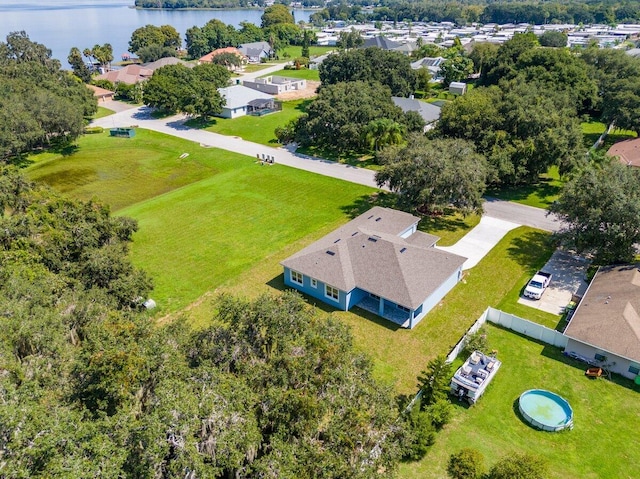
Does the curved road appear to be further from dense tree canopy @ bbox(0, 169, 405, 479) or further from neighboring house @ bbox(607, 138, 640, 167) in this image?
dense tree canopy @ bbox(0, 169, 405, 479)

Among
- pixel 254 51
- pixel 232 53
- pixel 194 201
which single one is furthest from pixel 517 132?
pixel 254 51

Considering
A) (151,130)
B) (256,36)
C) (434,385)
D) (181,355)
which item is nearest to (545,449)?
(434,385)

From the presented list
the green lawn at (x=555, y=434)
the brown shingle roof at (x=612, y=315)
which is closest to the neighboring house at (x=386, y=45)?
the brown shingle roof at (x=612, y=315)

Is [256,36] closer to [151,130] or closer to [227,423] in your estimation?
[151,130]

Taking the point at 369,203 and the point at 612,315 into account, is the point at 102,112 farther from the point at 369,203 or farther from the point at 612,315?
the point at 612,315

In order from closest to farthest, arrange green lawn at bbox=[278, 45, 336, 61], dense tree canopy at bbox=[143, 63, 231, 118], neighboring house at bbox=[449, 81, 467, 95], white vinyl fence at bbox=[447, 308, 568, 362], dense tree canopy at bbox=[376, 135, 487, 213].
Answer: white vinyl fence at bbox=[447, 308, 568, 362] → dense tree canopy at bbox=[376, 135, 487, 213] → dense tree canopy at bbox=[143, 63, 231, 118] → neighboring house at bbox=[449, 81, 467, 95] → green lawn at bbox=[278, 45, 336, 61]

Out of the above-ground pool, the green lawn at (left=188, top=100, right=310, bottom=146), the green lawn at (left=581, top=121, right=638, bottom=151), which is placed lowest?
the above-ground pool

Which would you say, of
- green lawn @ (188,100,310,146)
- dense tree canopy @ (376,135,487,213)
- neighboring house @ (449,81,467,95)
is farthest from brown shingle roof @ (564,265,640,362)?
neighboring house @ (449,81,467,95)
